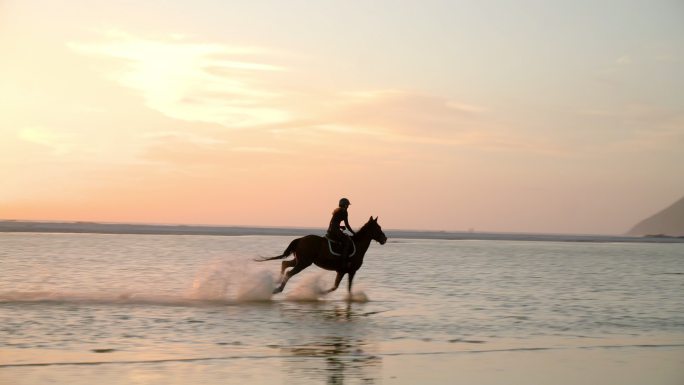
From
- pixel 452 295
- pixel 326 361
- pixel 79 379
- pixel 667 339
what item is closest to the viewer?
pixel 79 379

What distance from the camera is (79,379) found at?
10211mm

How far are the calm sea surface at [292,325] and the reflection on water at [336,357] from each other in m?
0.03

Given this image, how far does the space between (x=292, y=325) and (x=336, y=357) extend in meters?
3.91

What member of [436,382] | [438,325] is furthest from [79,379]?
[438,325]

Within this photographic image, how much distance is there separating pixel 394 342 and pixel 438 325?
2638 millimetres

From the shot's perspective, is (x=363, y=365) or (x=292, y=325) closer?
(x=363, y=365)

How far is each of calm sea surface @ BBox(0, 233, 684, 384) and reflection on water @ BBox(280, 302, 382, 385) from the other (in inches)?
1.1

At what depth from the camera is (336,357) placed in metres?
12.1

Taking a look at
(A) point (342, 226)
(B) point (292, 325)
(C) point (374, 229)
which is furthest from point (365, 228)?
(B) point (292, 325)

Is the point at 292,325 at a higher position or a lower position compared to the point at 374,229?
lower

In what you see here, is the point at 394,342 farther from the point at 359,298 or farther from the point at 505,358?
the point at 359,298

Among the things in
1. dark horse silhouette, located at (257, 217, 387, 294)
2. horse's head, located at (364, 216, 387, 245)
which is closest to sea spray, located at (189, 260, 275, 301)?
dark horse silhouette, located at (257, 217, 387, 294)

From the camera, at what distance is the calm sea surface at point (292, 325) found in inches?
441

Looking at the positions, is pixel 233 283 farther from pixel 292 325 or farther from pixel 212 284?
pixel 292 325
